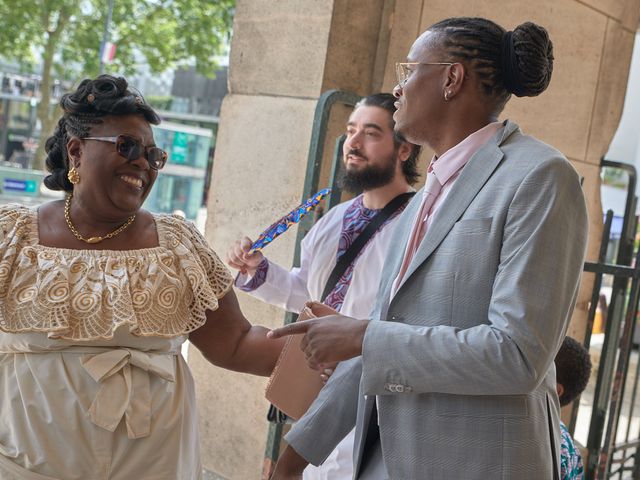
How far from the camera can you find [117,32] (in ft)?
79.4

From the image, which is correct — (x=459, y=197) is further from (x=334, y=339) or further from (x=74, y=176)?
(x=74, y=176)

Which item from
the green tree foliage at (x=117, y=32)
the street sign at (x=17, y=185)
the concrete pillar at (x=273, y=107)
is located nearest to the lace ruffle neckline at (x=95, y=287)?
the concrete pillar at (x=273, y=107)

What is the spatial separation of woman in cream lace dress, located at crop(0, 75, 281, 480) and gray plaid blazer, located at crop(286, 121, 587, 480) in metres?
0.86

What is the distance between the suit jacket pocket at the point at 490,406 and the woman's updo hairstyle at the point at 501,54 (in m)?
0.78

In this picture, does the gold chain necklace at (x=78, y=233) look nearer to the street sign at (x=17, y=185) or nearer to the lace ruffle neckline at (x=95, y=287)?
the lace ruffle neckline at (x=95, y=287)

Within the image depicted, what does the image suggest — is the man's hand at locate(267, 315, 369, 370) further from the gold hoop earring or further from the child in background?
the child in background

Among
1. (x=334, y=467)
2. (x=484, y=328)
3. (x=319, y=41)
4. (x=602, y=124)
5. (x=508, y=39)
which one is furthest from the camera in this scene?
(x=602, y=124)

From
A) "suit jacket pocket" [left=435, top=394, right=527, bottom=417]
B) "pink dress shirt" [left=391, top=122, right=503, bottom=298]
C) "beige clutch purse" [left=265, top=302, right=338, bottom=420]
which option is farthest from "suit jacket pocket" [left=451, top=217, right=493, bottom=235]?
"beige clutch purse" [left=265, top=302, right=338, bottom=420]

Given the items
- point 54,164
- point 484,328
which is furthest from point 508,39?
point 54,164

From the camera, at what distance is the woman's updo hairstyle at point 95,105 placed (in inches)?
106

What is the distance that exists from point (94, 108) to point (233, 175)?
225 cm

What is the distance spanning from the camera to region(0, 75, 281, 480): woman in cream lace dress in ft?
8.14

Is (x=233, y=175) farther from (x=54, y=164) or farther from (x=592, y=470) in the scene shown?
(x=592, y=470)

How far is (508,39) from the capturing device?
82.9 inches
